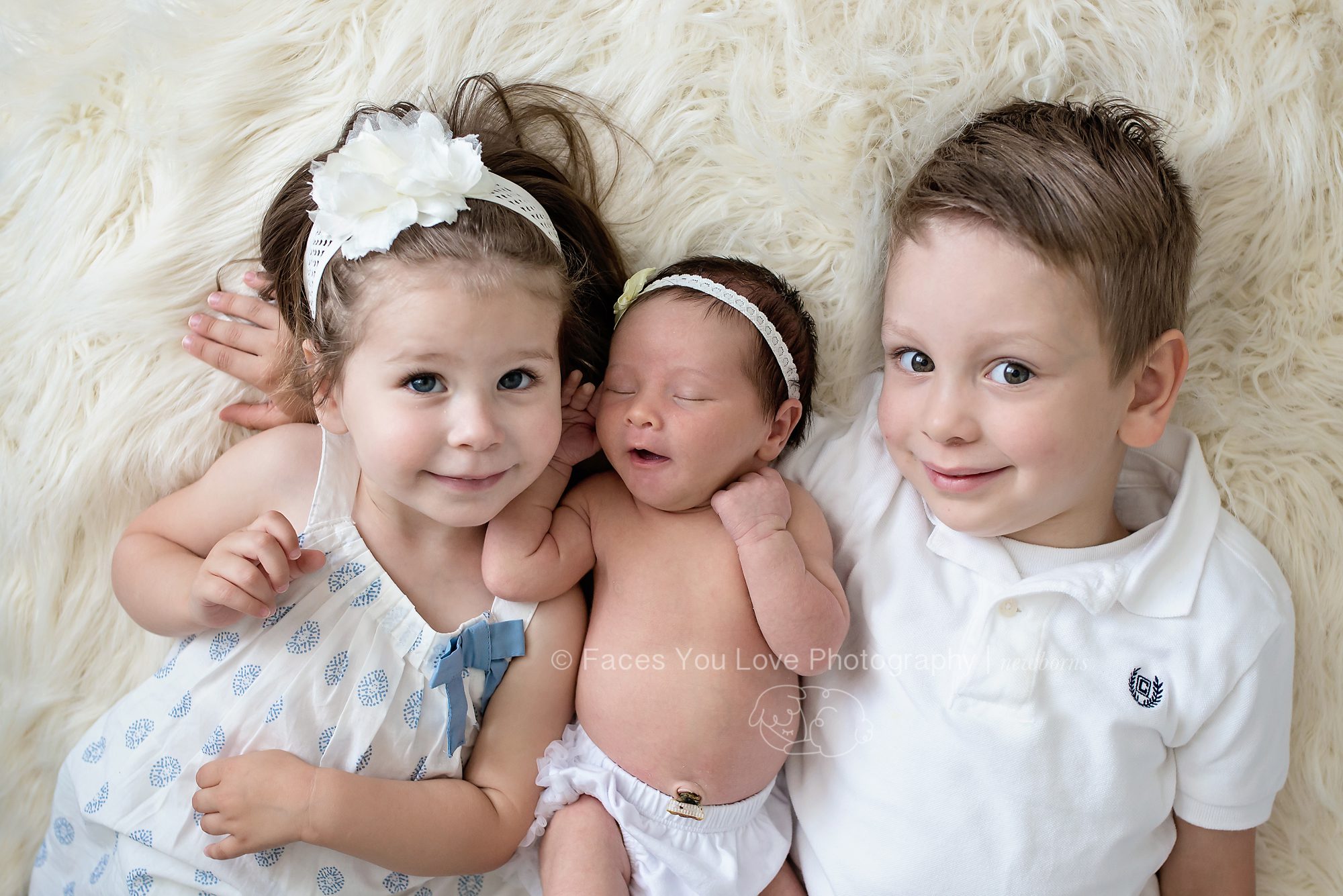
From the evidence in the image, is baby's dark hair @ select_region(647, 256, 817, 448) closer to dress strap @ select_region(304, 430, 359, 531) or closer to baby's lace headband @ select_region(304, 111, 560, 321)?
baby's lace headband @ select_region(304, 111, 560, 321)

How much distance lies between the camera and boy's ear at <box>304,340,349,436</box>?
159 cm

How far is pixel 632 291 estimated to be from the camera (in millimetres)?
1735

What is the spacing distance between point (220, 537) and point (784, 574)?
96 cm

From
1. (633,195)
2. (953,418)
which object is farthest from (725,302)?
Answer: (953,418)

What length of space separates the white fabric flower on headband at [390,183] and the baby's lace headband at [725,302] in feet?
1.16

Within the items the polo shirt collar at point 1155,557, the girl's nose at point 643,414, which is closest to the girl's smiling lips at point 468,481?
the girl's nose at point 643,414

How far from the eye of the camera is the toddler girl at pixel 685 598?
5.31ft

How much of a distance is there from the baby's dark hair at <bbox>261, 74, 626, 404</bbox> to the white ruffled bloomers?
0.66 meters

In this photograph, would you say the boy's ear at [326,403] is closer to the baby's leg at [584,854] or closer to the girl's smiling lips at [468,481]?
the girl's smiling lips at [468,481]

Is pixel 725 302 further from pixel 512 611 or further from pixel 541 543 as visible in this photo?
pixel 512 611

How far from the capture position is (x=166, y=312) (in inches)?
69.6

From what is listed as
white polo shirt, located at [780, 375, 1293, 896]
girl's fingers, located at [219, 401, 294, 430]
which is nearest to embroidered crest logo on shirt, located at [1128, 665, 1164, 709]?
white polo shirt, located at [780, 375, 1293, 896]

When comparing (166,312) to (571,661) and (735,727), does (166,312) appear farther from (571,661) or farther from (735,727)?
(735,727)

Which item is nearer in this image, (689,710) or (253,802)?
(253,802)
